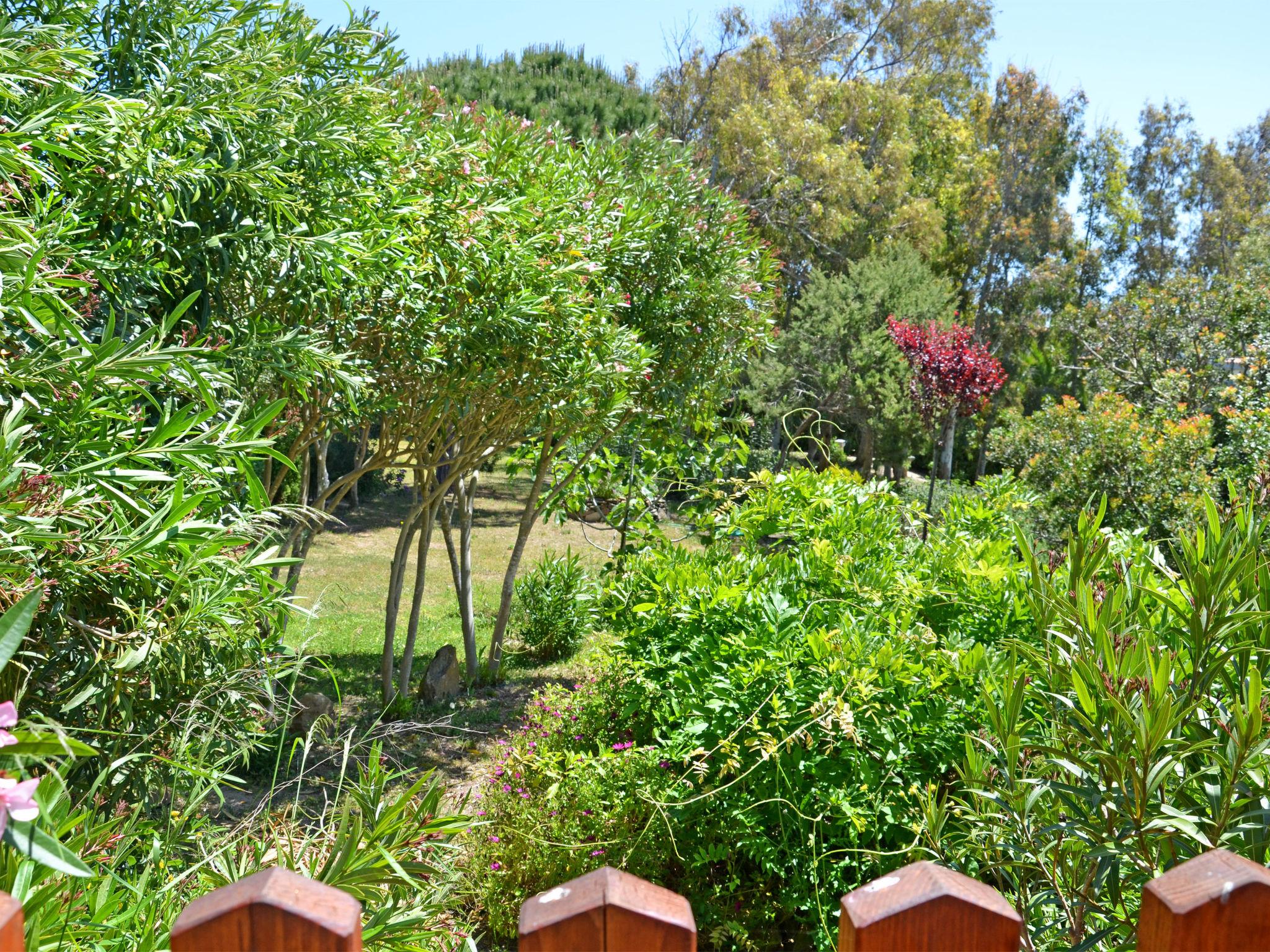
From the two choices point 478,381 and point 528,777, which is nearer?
point 528,777

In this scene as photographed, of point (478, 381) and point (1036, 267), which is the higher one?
point (1036, 267)

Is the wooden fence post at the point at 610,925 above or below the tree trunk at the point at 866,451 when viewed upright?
below

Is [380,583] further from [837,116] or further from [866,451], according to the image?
[837,116]

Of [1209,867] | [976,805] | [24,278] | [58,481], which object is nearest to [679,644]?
[976,805]

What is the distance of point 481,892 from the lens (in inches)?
147

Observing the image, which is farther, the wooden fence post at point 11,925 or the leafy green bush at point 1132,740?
the leafy green bush at point 1132,740

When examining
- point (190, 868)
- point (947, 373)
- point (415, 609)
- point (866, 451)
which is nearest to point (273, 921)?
point (190, 868)

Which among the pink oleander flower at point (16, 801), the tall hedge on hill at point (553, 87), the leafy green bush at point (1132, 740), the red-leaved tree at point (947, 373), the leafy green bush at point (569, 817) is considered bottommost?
the leafy green bush at point (569, 817)

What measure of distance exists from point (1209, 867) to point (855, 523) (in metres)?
3.61

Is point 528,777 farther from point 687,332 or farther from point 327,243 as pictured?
point 687,332

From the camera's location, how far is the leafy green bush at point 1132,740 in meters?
1.41

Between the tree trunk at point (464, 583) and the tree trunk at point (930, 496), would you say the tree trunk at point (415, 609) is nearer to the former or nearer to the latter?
the tree trunk at point (464, 583)

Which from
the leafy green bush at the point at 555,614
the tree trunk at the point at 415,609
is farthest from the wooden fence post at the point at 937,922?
the leafy green bush at the point at 555,614

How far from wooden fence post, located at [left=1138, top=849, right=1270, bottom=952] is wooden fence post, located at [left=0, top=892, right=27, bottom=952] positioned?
3.53ft
